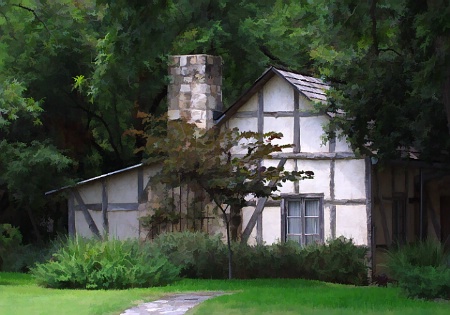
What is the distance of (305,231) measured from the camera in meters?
23.5

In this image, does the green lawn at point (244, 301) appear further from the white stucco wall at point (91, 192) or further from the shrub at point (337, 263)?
the white stucco wall at point (91, 192)

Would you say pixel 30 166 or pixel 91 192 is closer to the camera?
pixel 91 192

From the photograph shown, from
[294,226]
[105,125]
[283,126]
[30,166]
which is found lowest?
[294,226]

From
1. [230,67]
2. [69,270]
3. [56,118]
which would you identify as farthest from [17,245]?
[69,270]

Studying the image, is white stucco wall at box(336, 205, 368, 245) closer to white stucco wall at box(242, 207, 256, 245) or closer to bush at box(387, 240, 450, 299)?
white stucco wall at box(242, 207, 256, 245)

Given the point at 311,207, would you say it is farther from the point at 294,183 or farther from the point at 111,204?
the point at 111,204

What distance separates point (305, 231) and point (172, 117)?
4505 millimetres

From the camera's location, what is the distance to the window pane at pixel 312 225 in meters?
23.3

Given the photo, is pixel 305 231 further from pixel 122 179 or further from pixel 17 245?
pixel 17 245

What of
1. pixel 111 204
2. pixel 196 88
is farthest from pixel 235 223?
pixel 111 204

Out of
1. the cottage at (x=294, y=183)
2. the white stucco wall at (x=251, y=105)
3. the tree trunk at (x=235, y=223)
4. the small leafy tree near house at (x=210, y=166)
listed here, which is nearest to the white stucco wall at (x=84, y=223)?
the cottage at (x=294, y=183)

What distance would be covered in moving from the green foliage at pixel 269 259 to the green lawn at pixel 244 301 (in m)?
2.26

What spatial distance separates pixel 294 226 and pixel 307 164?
1.58 meters

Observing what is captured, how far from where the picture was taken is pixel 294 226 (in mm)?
23594
